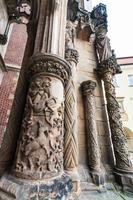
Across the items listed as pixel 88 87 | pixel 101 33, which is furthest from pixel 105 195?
pixel 101 33

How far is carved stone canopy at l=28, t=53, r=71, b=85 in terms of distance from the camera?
3.43 ft

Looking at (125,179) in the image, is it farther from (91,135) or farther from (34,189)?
(34,189)

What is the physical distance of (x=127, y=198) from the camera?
4.09 feet

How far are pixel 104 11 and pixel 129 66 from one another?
360 inches

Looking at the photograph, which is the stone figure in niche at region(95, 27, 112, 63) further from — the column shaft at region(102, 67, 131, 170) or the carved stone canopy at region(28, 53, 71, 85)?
the carved stone canopy at region(28, 53, 71, 85)

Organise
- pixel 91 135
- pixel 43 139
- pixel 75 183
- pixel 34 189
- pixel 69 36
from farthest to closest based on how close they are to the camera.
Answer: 1. pixel 69 36
2. pixel 91 135
3. pixel 75 183
4. pixel 43 139
5. pixel 34 189

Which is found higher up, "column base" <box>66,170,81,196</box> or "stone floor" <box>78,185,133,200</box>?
"column base" <box>66,170,81,196</box>

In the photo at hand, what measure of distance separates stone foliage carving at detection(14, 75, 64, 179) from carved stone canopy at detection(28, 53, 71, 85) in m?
0.05

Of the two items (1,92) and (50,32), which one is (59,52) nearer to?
(50,32)

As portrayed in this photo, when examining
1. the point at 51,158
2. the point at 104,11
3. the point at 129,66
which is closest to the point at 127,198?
the point at 51,158

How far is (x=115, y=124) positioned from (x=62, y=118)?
95 cm

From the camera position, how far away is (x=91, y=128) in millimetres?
1643

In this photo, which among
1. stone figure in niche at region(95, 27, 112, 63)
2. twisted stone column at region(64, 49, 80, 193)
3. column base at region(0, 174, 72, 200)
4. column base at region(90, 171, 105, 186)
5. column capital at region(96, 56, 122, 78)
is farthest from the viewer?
stone figure in niche at region(95, 27, 112, 63)

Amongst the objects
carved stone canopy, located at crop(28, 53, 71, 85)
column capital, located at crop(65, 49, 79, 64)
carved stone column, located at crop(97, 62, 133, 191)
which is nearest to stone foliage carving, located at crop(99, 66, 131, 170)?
carved stone column, located at crop(97, 62, 133, 191)
